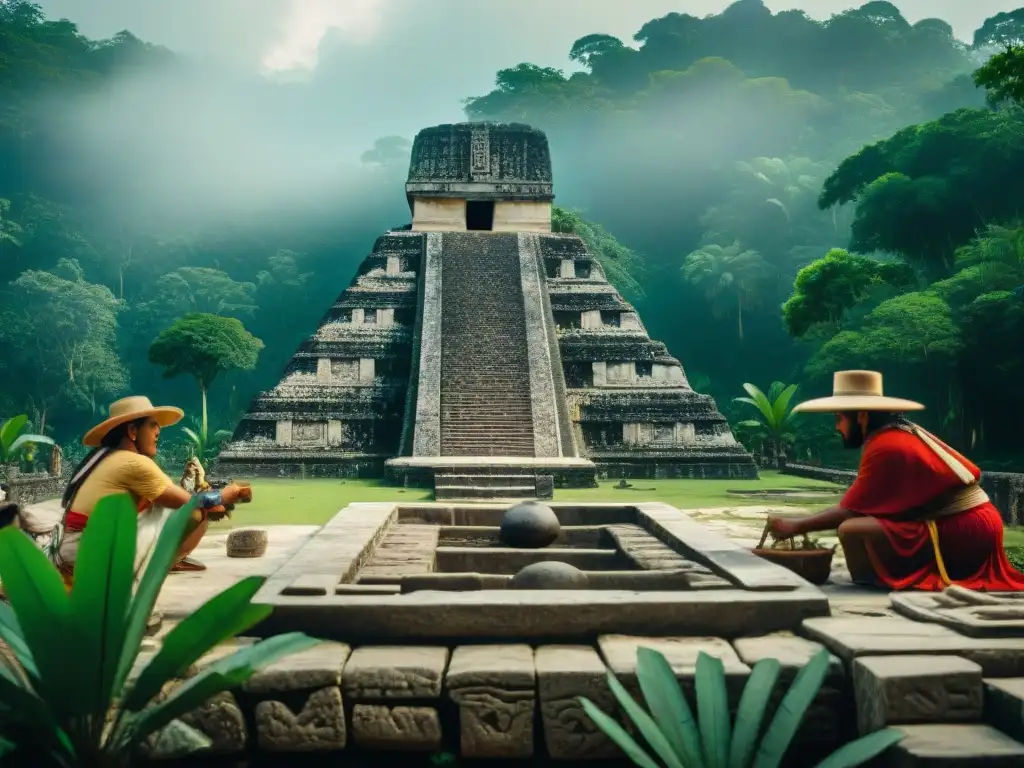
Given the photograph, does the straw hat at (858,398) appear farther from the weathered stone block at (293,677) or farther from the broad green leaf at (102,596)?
the broad green leaf at (102,596)

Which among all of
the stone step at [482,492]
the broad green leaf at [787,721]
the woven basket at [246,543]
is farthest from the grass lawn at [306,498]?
the broad green leaf at [787,721]

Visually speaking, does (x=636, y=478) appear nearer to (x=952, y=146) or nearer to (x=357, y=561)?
(x=357, y=561)

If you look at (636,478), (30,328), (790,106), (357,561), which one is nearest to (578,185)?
(790,106)

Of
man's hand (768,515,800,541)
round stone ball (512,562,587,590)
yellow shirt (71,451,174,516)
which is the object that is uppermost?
yellow shirt (71,451,174,516)

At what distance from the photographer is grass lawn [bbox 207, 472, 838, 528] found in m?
9.58

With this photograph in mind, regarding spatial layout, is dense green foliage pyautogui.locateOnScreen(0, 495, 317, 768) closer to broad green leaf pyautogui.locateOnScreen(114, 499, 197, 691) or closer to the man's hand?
broad green leaf pyautogui.locateOnScreen(114, 499, 197, 691)

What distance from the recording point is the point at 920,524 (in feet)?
14.2

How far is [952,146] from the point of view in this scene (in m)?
24.4

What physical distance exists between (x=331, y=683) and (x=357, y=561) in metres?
1.81

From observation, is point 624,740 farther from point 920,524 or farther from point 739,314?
point 739,314

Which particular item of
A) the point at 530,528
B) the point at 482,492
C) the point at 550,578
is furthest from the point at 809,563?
the point at 482,492

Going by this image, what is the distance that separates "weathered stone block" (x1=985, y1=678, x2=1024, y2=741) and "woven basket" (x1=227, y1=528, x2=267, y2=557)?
4.48 m

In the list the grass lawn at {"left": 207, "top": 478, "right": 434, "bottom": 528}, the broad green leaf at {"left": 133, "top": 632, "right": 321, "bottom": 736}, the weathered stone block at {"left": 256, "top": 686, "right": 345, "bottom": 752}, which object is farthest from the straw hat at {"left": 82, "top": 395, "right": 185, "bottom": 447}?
the grass lawn at {"left": 207, "top": 478, "right": 434, "bottom": 528}

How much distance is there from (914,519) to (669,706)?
224cm
